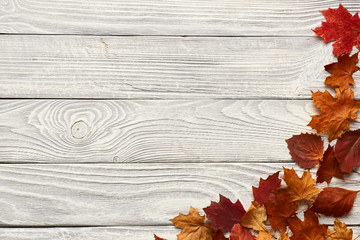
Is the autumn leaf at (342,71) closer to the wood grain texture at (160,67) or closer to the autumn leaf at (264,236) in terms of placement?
the wood grain texture at (160,67)

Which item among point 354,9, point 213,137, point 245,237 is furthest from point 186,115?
point 354,9

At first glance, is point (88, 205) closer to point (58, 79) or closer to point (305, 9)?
point (58, 79)

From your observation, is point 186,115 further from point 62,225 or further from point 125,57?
point 62,225

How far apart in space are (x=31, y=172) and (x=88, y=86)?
260mm

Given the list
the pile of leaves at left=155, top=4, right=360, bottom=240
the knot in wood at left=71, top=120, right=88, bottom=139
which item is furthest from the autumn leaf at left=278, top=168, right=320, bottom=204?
the knot in wood at left=71, top=120, right=88, bottom=139

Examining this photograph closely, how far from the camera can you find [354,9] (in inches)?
38.7

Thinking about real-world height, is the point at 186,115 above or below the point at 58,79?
below

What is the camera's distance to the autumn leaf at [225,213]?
905mm

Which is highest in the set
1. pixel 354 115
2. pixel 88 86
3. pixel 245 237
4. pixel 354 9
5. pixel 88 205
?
pixel 354 9

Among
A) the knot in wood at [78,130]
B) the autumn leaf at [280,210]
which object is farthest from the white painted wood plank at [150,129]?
the autumn leaf at [280,210]

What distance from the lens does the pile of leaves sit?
2.96 ft

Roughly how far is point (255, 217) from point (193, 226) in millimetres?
154

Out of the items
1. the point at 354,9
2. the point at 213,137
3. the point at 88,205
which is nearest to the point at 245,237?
the point at 213,137

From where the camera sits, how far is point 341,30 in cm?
95
